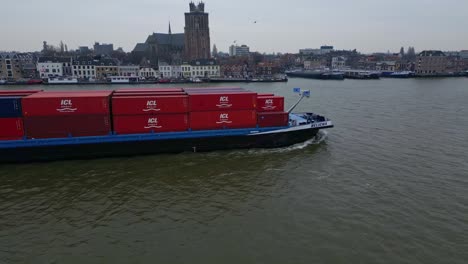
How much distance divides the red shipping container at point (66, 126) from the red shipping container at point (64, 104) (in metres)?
0.33

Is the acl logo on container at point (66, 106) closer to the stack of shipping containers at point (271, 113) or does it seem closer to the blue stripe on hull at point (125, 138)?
the blue stripe on hull at point (125, 138)

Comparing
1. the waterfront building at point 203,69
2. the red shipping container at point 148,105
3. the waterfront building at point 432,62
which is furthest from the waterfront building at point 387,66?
the red shipping container at point 148,105

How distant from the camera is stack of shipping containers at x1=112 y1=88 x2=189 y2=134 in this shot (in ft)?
72.6

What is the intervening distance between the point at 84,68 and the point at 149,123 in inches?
4132

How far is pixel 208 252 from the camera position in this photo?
11.8 metres

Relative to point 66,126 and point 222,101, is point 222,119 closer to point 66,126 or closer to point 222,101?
point 222,101

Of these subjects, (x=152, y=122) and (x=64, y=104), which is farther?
A: (x=152, y=122)

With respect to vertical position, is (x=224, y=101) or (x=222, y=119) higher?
(x=224, y=101)

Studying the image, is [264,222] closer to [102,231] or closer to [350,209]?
[350,209]

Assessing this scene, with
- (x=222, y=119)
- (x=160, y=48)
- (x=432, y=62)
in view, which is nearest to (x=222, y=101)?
(x=222, y=119)

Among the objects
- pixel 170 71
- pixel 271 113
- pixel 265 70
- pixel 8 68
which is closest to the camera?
pixel 271 113

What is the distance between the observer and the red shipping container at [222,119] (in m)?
23.7

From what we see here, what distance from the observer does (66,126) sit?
21219 millimetres

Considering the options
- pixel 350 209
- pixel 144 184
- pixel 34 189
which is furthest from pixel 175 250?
pixel 34 189
